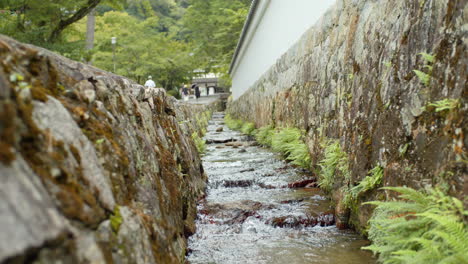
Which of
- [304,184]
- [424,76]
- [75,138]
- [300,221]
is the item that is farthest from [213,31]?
[75,138]

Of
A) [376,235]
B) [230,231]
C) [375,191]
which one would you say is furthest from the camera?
[230,231]

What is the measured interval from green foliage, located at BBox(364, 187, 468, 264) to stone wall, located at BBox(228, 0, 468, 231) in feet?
0.47

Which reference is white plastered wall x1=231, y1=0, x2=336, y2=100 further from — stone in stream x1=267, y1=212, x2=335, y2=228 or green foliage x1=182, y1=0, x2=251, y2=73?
green foliage x1=182, y1=0, x2=251, y2=73

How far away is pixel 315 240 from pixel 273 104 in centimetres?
817

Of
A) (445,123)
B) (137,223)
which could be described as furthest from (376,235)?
(137,223)

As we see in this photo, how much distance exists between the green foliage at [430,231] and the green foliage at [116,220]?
1.70 metres

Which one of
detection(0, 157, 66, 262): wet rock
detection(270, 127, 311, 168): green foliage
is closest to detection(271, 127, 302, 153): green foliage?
detection(270, 127, 311, 168): green foliage

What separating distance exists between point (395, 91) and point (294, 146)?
4179 mm

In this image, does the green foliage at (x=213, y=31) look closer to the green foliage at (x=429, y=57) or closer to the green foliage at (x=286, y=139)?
the green foliage at (x=286, y=139)

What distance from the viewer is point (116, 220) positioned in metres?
2.01

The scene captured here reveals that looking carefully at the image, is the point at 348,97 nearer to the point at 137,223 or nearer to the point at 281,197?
the point at 281,197

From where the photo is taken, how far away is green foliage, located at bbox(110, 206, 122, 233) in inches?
77.2

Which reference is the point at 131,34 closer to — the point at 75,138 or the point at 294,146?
the point at 294,146

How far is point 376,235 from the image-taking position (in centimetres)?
340
